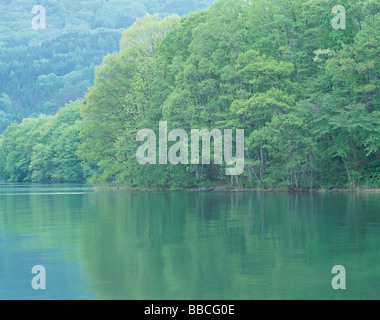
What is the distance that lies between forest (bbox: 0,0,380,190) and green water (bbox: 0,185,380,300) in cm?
2009

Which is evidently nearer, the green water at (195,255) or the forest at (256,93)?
the green water at (195,255)

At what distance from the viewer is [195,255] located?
52.0ft

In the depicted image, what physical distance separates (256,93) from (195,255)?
36.6 meters

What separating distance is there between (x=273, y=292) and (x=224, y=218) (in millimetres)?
14664

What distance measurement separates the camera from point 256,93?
51250 millimetres

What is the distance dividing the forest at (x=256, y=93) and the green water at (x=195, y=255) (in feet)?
65.9

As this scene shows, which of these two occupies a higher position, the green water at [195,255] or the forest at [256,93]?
the forest at [256,93]

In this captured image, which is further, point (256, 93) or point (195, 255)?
point (256, 93)

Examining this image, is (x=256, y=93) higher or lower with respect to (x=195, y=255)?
higher

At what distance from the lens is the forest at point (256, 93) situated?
1842 inches

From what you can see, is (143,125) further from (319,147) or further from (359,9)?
(359,9)

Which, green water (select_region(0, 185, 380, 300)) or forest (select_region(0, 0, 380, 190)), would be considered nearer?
green water (select_region(0, 185, 380, 300))

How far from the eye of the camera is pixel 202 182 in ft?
185

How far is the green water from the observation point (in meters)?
11.8
